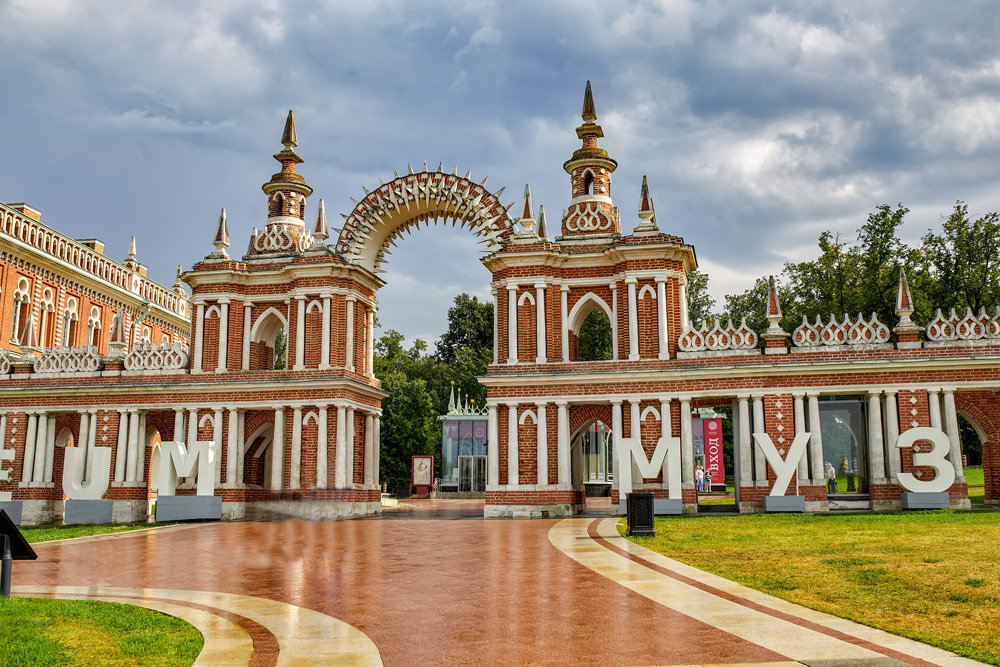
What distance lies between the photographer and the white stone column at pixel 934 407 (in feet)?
91.2

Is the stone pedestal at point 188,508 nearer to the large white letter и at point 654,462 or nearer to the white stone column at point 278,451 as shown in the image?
the white stone column at point 278,451

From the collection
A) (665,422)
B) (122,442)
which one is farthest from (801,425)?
(122,442)

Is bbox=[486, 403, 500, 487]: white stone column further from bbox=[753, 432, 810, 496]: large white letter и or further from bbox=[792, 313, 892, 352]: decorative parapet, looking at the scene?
bbox=[792, 313, 892, 352]: decorative parapet

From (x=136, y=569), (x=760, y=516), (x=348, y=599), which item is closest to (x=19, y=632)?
(x=348, y=599)

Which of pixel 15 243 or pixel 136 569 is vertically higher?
pixel 15 243

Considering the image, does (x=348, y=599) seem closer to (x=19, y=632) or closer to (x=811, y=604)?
(x=19, y=632)

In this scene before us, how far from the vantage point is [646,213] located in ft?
102

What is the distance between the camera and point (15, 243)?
4222cm

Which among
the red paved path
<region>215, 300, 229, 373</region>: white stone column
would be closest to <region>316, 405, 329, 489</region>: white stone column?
<region>215, 300, 229, 373</region>: white stone column

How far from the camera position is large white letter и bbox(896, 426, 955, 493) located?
26688mm

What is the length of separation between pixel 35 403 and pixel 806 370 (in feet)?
101

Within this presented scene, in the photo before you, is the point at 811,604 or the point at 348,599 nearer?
the point at 811,604

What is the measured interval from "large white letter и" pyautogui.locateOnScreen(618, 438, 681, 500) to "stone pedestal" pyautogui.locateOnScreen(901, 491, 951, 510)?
23.9 feet

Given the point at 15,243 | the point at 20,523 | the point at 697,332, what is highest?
the point at 15,243
